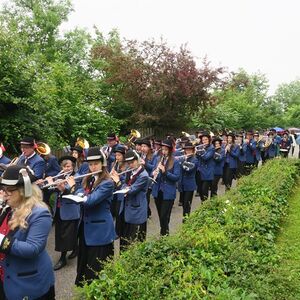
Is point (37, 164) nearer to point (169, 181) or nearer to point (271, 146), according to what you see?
point (169, 181)

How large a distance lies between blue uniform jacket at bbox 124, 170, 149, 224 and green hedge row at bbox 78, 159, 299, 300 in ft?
2.65

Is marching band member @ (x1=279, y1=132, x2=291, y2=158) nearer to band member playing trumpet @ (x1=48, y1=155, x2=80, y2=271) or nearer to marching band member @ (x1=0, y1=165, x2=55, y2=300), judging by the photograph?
band member playing trumpet @ (x1=48, y1=155, x2=80, y2=271)

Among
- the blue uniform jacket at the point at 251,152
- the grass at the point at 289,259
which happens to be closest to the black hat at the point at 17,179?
the grass at the point at 289,259

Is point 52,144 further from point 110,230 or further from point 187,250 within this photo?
point 187,250

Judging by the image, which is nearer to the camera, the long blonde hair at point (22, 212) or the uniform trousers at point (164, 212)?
the long blonde hair at point (22, 212)

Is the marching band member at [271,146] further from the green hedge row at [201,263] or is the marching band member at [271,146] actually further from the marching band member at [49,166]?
the marching band member at [49,166]

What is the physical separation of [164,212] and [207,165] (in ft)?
10.9

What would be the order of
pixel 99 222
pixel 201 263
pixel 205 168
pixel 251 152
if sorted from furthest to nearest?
pixel 251 152, pixel 205 168, pixel 99 222, pixel 201 263

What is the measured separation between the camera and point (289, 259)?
258 inches

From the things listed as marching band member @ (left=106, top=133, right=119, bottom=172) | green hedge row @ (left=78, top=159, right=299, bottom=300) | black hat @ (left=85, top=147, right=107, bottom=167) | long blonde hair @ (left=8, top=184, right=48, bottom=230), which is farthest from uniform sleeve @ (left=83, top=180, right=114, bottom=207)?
marching band member @ (left=106, top=133, right=119, bottom=172)

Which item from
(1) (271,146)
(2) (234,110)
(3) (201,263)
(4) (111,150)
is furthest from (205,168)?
(2) (234,110)

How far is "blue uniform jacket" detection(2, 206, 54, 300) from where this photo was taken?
3488mm

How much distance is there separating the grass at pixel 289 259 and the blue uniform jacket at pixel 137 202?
2191 mm

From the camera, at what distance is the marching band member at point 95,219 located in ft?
17.0
